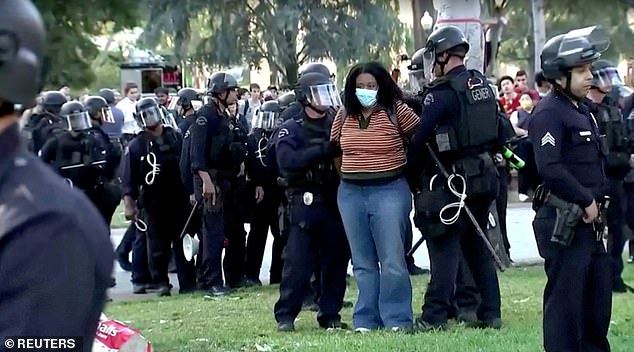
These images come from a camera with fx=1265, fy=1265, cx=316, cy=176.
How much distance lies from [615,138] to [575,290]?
3507mm

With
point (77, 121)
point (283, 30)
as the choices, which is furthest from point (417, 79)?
point (283, 30)

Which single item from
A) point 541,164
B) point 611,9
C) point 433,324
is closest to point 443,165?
point 433,324

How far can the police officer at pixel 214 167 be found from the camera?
11344 millimetres

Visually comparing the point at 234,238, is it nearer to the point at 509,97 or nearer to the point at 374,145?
the point at 374,145

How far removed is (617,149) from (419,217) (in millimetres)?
2370

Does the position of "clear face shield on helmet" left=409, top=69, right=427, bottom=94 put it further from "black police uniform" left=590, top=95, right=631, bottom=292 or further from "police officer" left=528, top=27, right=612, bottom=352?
"police officer" left=528, top=27, right=612, bottom=352

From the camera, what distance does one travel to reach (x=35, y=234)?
2119mm

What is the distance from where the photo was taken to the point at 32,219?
213 centimetres

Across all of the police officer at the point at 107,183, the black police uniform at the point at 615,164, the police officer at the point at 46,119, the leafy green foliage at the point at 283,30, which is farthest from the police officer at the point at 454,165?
the leafy green foliage at the point at 283,30

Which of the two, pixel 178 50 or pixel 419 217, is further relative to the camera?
pixel 178 50

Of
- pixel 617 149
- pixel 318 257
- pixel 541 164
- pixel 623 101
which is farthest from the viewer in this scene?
pixel 623 101

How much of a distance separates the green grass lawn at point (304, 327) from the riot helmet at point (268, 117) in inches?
63.3

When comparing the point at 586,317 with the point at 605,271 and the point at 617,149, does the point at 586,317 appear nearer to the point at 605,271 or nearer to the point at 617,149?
the point at 605,271

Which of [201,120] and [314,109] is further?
[201,120]
